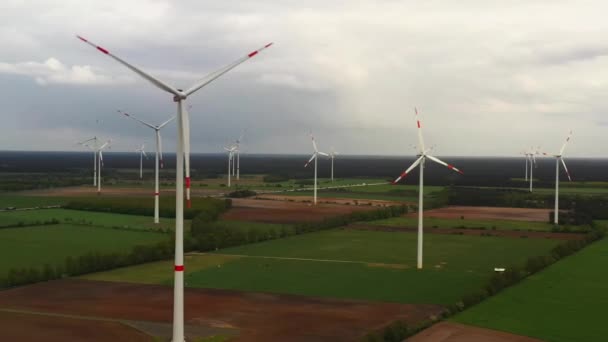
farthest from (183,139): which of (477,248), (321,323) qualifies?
(477,248)

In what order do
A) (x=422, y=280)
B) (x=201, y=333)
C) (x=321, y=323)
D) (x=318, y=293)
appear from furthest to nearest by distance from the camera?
1. (x=422, y=280)
2. (x=318, y=293)
3. (x=321, y=323)
4. (x=201, y=333)

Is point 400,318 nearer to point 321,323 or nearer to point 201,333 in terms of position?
point 321,323

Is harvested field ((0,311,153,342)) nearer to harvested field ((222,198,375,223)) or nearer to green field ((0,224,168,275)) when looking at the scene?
green field ((0,224,168,275))

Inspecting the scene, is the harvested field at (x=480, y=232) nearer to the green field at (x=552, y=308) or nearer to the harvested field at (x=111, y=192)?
the green field at (x=552, y=308)

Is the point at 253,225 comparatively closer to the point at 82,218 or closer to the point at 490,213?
the point at 82,218

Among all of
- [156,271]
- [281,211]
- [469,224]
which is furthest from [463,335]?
[281,211]

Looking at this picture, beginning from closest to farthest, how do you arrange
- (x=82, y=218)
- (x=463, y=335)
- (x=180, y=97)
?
(x=180, y=97)
(x=463, y=335)
(x=82, y=218)
